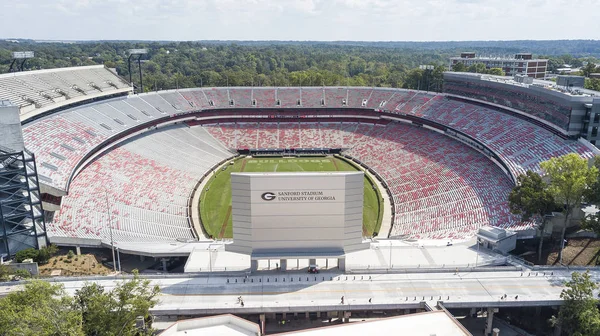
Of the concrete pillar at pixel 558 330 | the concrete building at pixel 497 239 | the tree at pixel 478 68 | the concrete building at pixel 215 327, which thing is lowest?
the concrete pillar at pixel 558 330

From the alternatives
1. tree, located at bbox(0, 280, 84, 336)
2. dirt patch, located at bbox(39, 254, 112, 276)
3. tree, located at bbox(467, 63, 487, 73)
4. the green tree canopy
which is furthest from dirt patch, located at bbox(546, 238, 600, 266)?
tree, located at bbox(467, 63, 487, 73)

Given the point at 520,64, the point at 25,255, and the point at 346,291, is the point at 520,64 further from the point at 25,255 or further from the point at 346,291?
the point at 25,255

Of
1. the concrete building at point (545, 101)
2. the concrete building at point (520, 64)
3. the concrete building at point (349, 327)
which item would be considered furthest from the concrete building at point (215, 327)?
the concrete building at point (520, 64)

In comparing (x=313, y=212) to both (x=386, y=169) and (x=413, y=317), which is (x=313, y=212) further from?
(x=386, y=169)

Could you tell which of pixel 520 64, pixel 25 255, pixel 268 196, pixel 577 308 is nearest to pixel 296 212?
pixel 268 196

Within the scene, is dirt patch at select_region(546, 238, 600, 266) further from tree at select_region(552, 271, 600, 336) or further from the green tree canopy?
the green tree canopy

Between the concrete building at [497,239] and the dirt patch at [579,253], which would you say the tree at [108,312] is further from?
the dirt patch at [579,253]
